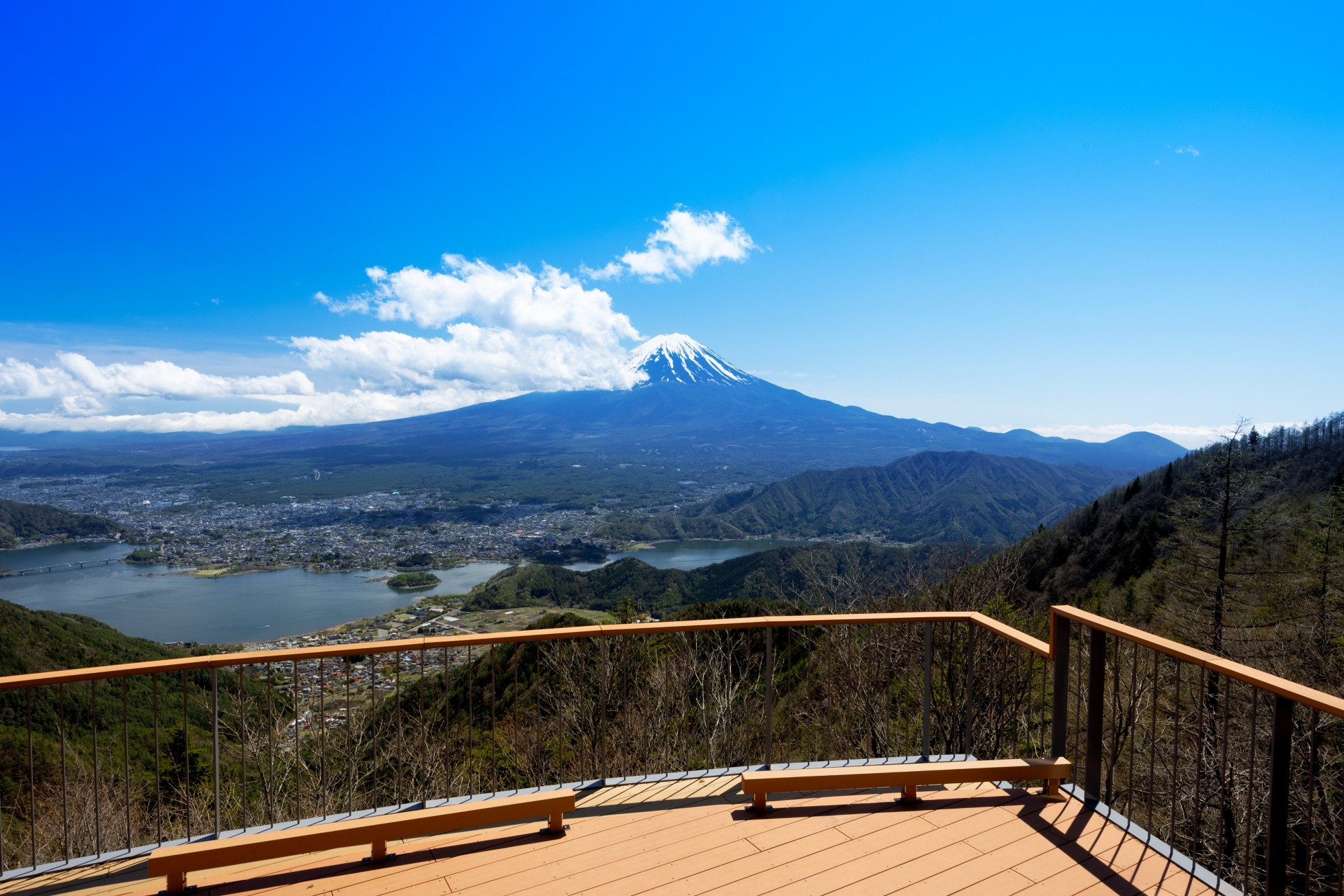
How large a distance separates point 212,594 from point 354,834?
65.0m

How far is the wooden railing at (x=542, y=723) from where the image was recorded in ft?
10.8

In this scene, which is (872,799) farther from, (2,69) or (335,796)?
(2,69)

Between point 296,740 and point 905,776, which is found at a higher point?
point 905,776

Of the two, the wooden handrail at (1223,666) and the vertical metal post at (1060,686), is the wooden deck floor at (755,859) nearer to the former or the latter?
the vertical metal post at (1060,686)

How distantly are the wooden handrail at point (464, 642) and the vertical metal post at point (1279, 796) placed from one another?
97 cm

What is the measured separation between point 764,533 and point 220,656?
3517 inches

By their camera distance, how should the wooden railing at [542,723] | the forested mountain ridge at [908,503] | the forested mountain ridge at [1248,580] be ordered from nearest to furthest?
the wooden railing at [542,723], the forested mountain ridge at [1248,580], the forested mountain ridge at [908,503]

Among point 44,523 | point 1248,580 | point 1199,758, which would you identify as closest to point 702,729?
point 1199,758

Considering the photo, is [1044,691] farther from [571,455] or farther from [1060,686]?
[571,455]

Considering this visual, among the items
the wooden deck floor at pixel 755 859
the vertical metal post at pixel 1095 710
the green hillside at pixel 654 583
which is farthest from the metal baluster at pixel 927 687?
the green hillside at pixel 654 583

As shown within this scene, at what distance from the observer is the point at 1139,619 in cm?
1869

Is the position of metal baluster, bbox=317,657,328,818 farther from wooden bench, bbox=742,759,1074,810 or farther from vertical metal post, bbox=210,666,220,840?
wooden bench, bbox=742,759,1074,810

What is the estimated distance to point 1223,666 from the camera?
2.26m


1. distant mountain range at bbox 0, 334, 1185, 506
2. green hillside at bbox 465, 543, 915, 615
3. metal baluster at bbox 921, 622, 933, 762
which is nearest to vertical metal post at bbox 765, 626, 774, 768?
metal baluster at bbox 921, 622, 933, 762
